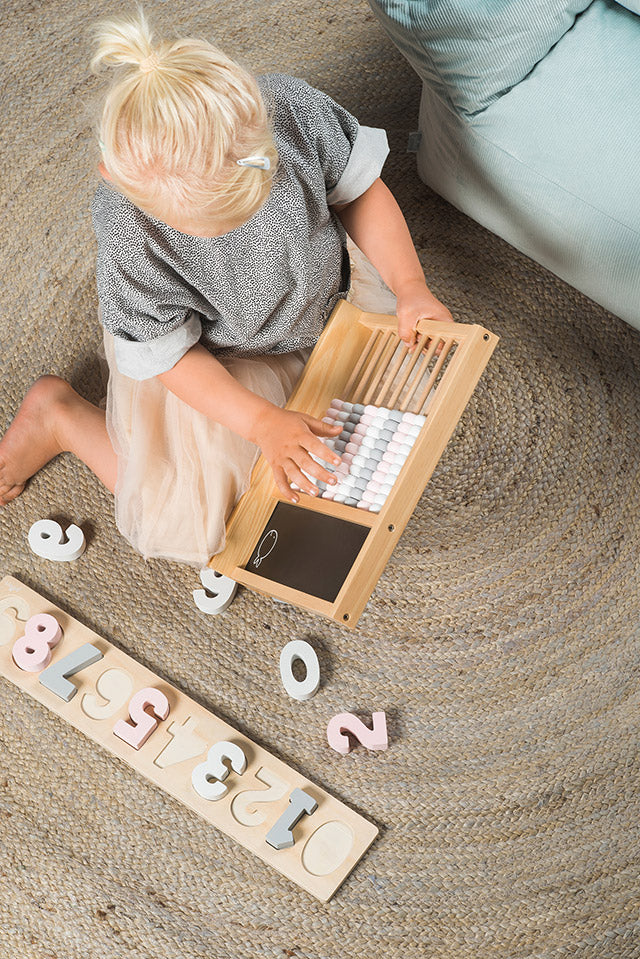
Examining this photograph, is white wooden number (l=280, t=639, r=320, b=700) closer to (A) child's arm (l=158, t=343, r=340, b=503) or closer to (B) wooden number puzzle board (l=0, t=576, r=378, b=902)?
(B) wooden number puzzle board (l=0, t=576, r=378, b=902)

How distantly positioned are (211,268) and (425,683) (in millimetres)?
587

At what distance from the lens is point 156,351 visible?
33.0 inches

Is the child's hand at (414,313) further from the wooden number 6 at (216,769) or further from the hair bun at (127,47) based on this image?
the wooden number 6 at (216,769)

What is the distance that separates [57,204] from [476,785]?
1025mm

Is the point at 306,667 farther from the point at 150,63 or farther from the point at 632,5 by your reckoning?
the point at 632,5

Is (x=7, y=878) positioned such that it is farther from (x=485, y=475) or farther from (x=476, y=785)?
(x=485, y=475)

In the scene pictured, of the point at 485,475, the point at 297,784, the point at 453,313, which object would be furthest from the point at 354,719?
the point at 453,313

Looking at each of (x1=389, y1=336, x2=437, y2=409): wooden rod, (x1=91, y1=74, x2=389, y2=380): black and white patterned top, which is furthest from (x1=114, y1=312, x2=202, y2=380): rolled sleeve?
(x1=389, y1=336, x2=437, y2=409): wooden rod

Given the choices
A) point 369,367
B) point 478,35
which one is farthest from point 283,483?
point 478,35

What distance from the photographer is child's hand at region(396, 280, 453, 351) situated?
0.87 m

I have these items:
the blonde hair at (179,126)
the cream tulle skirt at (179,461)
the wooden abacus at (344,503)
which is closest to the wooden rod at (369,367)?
the wooden abacus at (344,503)

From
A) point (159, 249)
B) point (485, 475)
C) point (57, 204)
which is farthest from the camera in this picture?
point (57, 204)

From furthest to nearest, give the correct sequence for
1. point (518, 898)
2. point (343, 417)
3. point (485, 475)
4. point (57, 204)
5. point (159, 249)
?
point (57, 204)
point (485, 475)
point (518, 898)
point (343, 417)
point (159, 249)

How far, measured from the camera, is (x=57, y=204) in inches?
51.3
